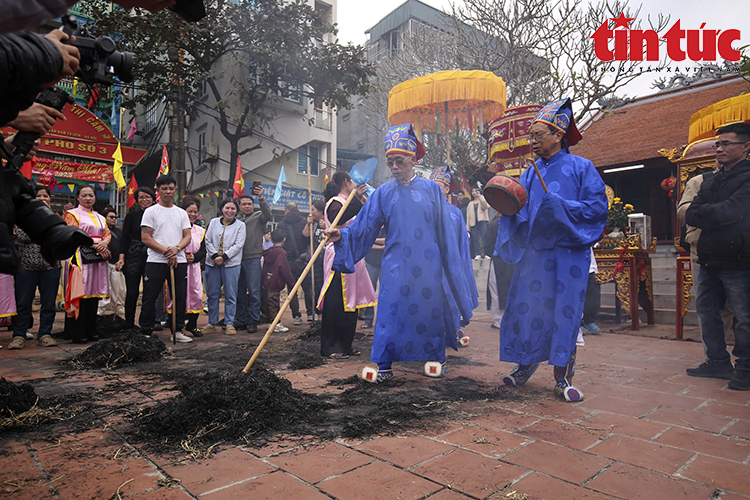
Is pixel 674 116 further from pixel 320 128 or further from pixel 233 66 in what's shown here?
pixel 233 66

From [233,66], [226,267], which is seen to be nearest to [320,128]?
[233,66]

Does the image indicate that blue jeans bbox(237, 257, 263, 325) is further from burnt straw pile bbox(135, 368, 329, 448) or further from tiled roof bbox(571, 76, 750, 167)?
tiled roof bbox(571, 76, 750, 167)

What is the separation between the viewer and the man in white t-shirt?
5.70 m

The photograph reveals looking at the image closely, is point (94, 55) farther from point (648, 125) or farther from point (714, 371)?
point (648, 125)

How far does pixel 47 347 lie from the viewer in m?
5.46

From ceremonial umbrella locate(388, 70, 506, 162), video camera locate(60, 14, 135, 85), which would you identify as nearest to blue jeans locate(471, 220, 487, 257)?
ceremonial umbrella locate(388, 70, 506, 162)

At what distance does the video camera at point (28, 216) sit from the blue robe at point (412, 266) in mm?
2245

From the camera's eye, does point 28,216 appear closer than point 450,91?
Yes

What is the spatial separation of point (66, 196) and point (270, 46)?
17.6 m

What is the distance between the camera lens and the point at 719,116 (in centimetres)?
556

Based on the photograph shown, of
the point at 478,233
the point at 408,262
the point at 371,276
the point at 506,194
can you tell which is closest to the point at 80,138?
the point at 371,276

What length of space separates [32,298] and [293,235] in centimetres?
371

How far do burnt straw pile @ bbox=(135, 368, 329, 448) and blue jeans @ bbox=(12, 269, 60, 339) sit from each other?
3881 millimetres

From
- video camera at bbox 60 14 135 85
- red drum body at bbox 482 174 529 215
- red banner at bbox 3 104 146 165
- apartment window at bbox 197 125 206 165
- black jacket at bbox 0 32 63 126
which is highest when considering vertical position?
apartment window at bbox 197 125 206 165
